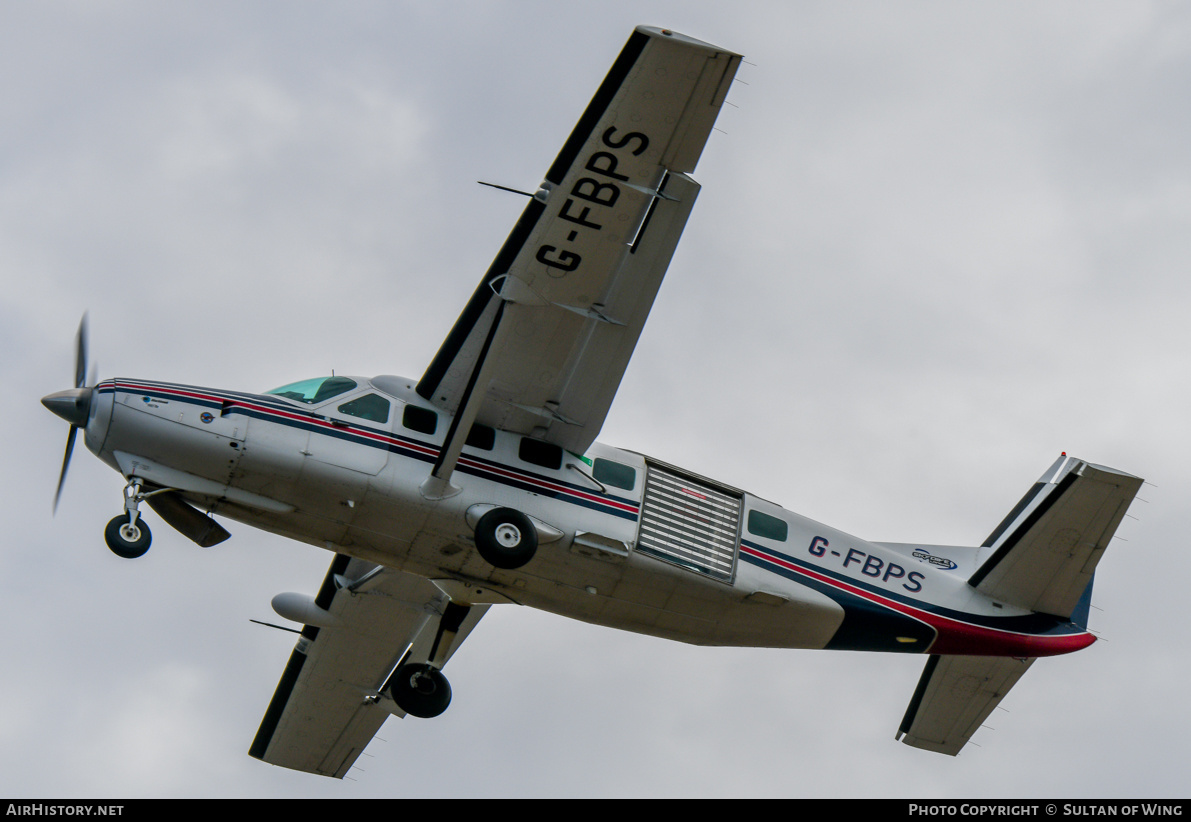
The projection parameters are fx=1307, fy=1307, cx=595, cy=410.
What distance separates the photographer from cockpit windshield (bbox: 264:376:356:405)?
16.2 meters

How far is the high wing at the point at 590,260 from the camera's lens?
572 inches

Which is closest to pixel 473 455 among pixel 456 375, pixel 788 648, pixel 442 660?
pixel 456 375

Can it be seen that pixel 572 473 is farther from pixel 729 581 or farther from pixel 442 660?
pixel 442 660

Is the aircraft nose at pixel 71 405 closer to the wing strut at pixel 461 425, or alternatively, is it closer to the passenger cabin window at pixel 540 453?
the wing strut at pixel 461 425

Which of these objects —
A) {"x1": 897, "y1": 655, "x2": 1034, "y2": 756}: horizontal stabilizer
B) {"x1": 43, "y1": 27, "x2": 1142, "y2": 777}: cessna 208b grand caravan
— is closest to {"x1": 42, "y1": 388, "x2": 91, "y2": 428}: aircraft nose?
{"x1": 43, "y1": 27, "x2": 1142, "y2": 777}: cessna 208b grand caravan

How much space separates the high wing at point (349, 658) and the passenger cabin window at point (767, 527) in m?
4.22

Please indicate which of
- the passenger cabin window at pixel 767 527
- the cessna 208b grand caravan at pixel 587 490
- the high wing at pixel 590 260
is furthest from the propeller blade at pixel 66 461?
the passenger cabin window at pixel 767 527

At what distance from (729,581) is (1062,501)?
4559 mm

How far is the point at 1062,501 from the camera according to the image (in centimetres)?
1722

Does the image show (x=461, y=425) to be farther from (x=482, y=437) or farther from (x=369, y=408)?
(x=369, y=408)

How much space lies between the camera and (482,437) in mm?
16625

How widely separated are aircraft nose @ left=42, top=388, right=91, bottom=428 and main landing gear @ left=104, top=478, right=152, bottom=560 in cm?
102

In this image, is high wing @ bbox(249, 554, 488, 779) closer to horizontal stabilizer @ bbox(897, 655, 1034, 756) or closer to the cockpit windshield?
the cockpit windshield
